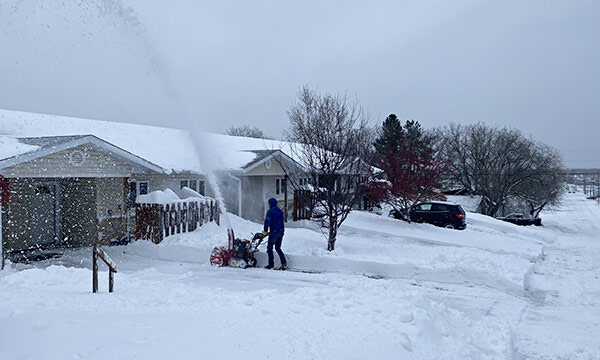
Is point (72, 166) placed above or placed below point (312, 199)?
above

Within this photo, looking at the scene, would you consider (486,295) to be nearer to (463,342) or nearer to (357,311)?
(463,342)

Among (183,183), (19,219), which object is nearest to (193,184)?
(183,183)

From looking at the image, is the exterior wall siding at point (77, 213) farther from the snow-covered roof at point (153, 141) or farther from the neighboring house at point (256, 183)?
the neighboring house at point (256, 183)

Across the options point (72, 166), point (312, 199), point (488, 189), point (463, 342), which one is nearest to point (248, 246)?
point (312, 199)

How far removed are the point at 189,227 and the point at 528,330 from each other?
10.6 m

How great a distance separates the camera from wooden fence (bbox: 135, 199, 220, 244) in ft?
44.8

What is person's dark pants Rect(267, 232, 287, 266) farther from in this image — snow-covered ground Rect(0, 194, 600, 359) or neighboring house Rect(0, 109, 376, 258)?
neighboring house Rect(0, 109, 376, 258)

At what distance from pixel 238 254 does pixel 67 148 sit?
18.0 ft

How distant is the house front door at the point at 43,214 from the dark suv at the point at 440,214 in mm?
15485

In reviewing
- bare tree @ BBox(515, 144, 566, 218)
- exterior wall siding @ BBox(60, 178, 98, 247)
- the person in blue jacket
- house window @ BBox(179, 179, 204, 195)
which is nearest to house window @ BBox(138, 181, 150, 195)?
house window @ BBox(179, 179, 204, 195)

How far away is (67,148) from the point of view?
1195cm

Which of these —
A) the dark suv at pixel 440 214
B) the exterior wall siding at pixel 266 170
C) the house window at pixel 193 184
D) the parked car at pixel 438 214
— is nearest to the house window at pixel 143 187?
the house window at pixel 193 184

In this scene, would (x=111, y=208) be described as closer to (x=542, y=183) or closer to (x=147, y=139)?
(x=147, y=139)

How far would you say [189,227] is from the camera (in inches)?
579
